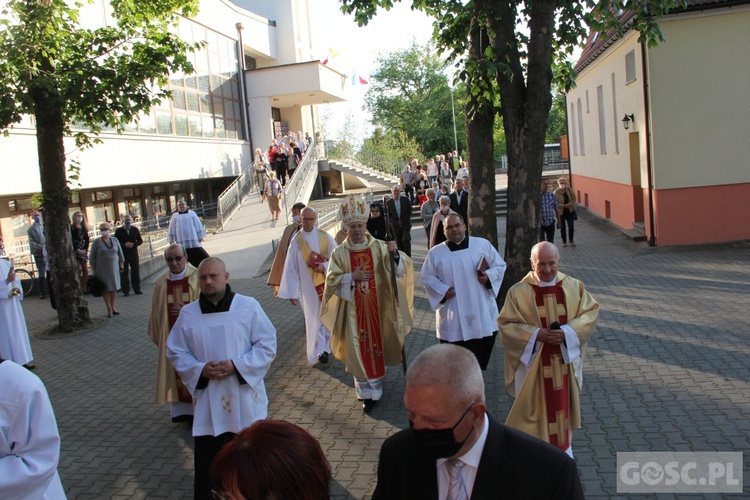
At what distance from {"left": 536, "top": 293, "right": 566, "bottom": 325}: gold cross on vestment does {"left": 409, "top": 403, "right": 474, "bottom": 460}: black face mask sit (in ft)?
9.72

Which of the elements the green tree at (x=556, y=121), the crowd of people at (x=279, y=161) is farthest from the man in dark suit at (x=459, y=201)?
the green tree at (x=556, y=121)

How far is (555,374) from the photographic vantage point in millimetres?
5211

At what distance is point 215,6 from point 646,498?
29.8m

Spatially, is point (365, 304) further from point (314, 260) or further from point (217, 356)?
point (217, 356)

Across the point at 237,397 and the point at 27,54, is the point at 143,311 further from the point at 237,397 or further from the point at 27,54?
the point at 237,397

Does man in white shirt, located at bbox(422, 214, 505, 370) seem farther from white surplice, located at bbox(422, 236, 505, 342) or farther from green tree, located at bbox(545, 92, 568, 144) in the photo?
green tree, located at bbox(545, 92, 568, 144)

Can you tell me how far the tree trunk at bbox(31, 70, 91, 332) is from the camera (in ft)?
40.8

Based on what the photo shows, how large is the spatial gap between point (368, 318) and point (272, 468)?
5.79 meters

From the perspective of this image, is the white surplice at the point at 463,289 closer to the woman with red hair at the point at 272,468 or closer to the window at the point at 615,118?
the woman with red hair at the point at 272,468

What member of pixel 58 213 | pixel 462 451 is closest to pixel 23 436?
pixel 462 451

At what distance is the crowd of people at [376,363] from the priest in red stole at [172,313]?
2 cm

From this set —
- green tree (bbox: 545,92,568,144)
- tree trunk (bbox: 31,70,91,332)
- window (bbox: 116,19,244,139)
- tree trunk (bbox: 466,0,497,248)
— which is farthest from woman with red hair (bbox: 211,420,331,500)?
green tree (bbox: 545,92,568,144)

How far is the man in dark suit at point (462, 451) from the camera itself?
2434 mm

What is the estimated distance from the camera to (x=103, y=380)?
9734 mm
